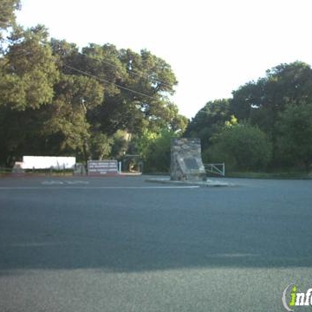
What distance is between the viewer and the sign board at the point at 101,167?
49519 millimetres

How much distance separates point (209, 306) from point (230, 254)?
2870 millimetres

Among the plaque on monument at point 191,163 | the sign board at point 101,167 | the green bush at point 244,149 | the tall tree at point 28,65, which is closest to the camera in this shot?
the plaque on monument at point 191,163

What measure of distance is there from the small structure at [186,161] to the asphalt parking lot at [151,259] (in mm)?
18531

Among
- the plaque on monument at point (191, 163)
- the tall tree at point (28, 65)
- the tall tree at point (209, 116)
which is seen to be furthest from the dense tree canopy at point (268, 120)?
the tall tree at point (28, 65)

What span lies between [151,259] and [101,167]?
4224cm

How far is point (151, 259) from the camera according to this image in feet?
26.2

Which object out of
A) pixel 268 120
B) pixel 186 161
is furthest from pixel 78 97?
pixel 268 120

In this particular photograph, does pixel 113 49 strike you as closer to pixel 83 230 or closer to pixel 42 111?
pixel 42 111

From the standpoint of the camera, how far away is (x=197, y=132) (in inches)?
3317

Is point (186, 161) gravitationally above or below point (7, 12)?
below

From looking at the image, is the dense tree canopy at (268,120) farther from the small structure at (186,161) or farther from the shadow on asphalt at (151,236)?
the shadow on asphalt at (151,236)

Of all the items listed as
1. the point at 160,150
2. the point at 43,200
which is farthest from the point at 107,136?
the point at 43,200

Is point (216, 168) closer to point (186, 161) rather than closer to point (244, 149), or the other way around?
point (244, 149)

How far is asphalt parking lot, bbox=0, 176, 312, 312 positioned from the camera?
19.3 ft
